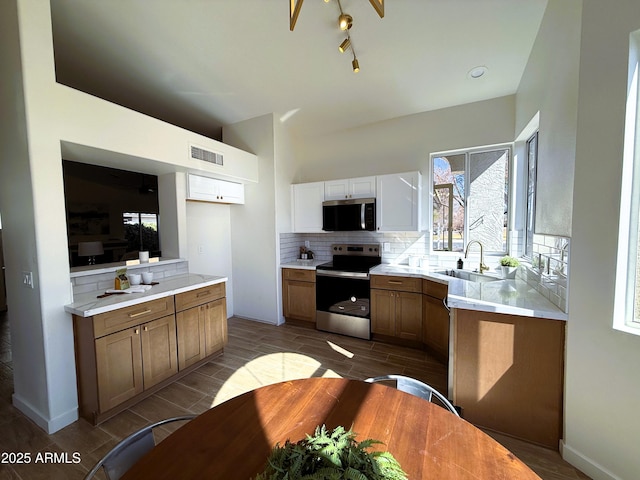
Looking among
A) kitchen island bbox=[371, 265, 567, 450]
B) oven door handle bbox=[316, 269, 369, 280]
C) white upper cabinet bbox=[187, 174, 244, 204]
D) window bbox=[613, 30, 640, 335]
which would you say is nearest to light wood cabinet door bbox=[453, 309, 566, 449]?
kitchen island bbox=[371, 265, 567, 450]

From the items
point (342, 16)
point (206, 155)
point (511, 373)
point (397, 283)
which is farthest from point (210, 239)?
point (511, 373)

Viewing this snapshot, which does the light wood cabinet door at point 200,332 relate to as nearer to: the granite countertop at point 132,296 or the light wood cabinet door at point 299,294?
the granite countertop at point 132,296

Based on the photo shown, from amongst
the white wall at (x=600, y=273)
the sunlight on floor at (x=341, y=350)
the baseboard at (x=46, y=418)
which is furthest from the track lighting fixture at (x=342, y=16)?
the baseboard at (x=46, y=418)

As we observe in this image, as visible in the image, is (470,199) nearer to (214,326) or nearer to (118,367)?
(214,326)

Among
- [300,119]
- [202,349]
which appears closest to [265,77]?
[300,119]

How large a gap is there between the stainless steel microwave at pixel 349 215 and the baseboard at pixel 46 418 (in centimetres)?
304

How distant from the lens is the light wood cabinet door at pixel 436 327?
2.58 meters

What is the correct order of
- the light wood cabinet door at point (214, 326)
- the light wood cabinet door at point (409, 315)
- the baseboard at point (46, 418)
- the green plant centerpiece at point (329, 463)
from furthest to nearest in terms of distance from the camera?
the light wood cabinet door at point (409, 315)
the light wood cabinet door at point (214, 326)
the baseboard at point (46, 418)
the green plant centerpiece at point (329, 463)

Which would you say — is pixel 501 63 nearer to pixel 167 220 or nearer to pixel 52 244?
pixel 167 220

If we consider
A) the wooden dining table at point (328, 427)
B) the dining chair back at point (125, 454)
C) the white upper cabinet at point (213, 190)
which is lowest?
the dining chair back at point (125, 454)

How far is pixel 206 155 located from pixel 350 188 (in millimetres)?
1868

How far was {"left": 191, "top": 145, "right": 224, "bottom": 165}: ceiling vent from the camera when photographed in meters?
2.81

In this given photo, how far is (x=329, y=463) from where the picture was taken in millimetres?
621

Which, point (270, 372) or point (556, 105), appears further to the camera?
point (270, 372)
